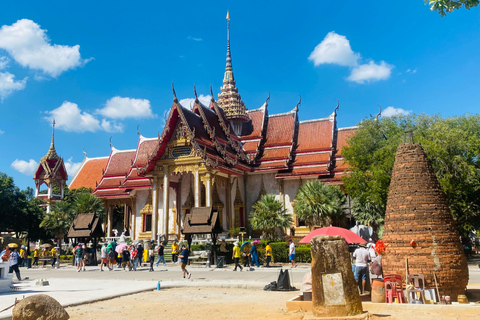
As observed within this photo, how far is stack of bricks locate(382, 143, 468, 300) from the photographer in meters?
8.55

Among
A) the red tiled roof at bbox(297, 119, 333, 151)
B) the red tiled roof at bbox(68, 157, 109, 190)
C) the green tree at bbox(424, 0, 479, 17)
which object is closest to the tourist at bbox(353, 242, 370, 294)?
the green tree at bbox(424, 0, 479, 17)

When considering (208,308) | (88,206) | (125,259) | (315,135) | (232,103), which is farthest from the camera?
(232,103)

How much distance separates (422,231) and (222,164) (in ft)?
70.1

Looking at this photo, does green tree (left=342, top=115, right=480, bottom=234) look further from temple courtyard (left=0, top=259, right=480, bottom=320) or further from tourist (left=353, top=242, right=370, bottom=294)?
tourist (left=353, top=242, right=370, bottom=294)

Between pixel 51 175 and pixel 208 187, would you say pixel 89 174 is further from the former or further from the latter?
pixel 208 187

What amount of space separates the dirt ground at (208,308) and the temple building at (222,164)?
15.7 meters

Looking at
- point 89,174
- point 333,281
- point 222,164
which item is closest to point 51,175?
point 89,174

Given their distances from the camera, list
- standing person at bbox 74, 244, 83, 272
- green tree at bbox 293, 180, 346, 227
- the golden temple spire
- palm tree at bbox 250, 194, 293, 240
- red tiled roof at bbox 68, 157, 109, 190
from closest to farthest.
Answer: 1. standing person at bbox 74, 244, 83, 272
2. palm tree at bbox 250, 194, 293, 240
3. green tree at bbox 293, 180, 346, 227
4. the golden temple spire
5. red tiled roof at bbox 68, 157, 109, 190

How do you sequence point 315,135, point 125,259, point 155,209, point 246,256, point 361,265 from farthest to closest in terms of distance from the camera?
point 315,135 → point 155,209 → point 125,259 → point 246,256 → point 361,265

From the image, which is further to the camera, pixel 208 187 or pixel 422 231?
pixel 208 187

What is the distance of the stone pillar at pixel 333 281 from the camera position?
6902mm

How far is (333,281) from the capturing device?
6992 millimetres

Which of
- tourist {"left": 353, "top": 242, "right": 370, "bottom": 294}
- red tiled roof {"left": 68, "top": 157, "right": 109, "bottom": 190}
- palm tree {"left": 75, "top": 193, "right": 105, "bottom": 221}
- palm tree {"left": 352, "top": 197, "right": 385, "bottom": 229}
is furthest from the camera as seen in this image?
red tiled roof {"left": 68, "top": 157, "right": 109, "bottom": 190}

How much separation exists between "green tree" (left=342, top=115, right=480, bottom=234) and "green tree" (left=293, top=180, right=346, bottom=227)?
1.37 metres
